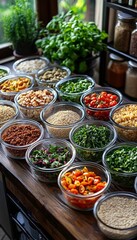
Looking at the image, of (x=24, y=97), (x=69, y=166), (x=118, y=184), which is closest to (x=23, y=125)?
(x=24, y=97)

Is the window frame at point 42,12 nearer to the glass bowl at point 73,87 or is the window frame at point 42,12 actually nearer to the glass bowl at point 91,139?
the glass bowl at point 73,87

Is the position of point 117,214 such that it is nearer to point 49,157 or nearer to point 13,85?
point 49,157

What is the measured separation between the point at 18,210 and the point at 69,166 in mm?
490

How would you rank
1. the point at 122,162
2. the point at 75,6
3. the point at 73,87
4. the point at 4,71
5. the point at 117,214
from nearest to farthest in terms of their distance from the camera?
the point at 117,214 < the point at 122,162 < the point at 73,87 < the point at 4,71 < the point at 75,6

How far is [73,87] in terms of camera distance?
1777 mm

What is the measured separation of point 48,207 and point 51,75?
841mm

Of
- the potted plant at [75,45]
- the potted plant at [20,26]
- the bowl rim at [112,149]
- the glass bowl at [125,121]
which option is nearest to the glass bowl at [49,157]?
the bowl rim at [112,149]

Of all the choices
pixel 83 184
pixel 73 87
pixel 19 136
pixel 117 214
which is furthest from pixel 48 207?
pixel 73 87

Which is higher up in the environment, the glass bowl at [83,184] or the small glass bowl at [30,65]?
the small glass bowl at [30,65]

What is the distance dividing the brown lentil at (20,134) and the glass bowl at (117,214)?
17.9 inches

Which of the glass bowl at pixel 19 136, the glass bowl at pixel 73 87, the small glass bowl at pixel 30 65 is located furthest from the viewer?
the small glass bowl at pixel 30 65

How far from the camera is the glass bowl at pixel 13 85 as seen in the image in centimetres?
181

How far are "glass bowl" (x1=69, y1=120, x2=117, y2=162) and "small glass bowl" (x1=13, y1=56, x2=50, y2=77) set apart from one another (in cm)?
60

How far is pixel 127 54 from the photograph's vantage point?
1.96 m
